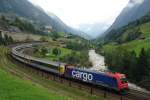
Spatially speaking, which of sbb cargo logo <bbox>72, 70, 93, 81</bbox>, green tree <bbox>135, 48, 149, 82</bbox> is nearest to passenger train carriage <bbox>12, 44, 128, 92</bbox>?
sbb cargo logo <bbox>72, 70, 93, 81</bbox>

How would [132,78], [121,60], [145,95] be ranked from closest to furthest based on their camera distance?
[145,95] < [132,78] < [121,60]

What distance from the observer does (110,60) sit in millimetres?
117312

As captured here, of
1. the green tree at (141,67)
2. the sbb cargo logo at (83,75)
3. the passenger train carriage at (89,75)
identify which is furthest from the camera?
the green tree at (141,67)

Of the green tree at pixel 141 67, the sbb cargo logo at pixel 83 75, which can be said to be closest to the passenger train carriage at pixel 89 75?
the sbb cargo logo at pixel 83 75

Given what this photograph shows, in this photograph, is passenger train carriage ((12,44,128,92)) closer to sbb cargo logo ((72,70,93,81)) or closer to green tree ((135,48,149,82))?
sbb cargo logo ((72,70,93,81))

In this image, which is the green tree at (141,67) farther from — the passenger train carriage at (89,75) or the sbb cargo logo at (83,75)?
the sbb cargo logo at (83,75)

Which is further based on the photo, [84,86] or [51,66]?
[51,66]

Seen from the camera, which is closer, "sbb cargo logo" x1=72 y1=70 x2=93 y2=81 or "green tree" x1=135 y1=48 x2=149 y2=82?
"sbb cargo logo" x1=72 y1=70 x2=93 y2=81

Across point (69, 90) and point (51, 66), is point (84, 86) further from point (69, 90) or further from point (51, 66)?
point (51, 66)

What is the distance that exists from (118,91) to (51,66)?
27.5 m

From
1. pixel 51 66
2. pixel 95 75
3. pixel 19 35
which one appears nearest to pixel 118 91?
pixel 95 75

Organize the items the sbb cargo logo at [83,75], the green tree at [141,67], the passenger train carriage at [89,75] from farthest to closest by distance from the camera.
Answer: the green tree at [141,67]
the sbb cargo logo at [83,75]
the passenger train carriage at [89,75]

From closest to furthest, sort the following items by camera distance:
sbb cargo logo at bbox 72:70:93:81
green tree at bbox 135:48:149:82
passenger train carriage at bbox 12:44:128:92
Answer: passenger train carriage at bbox 12:44:128:92
sbb cargo logo at bbox 72:70:93:81
green tree at bbox 135:48:149:82

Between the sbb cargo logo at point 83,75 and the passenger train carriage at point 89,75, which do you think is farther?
the sbb cargo logo at point 83,75
